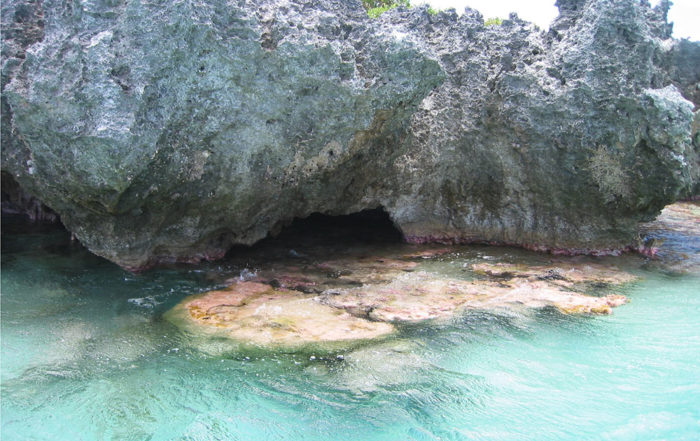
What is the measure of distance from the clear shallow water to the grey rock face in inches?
76.4

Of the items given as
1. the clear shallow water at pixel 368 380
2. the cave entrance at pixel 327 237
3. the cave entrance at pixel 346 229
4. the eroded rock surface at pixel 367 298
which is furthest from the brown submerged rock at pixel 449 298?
the cave entrance at pixel 346 229

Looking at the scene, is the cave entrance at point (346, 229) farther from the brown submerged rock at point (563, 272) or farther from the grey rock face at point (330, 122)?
the brown submerged rock at point (563, 272)

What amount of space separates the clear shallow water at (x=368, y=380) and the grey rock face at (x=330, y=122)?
1942mm

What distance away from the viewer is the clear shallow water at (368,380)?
4.37 m

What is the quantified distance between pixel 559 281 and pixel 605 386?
3152 millimetres

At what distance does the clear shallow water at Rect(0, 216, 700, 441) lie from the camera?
4371 millimetres

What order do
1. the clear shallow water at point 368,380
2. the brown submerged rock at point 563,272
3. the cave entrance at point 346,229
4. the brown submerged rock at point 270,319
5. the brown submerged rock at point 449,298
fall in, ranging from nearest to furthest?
the clear shallow water at point 368,380
the brown submerged rock at point 270,319
the brown submerged rock at point 449,298
the brown submerged rock at point 563,272
the cave entrance at point 346,229

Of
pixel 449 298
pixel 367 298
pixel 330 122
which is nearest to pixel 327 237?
pixel 330 122

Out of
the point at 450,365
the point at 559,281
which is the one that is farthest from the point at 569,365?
the point at 559,281

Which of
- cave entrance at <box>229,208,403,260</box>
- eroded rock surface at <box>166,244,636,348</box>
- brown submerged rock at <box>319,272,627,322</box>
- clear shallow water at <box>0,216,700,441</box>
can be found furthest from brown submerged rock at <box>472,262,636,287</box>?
cave entrance at <box>229,208,403,260</box>

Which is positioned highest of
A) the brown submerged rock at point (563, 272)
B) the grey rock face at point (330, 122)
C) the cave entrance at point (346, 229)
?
the grey rock face at point (330, 122)

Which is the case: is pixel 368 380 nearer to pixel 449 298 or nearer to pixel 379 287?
pixel 449 298

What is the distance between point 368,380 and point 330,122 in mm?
4047

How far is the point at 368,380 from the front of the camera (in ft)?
16.5
